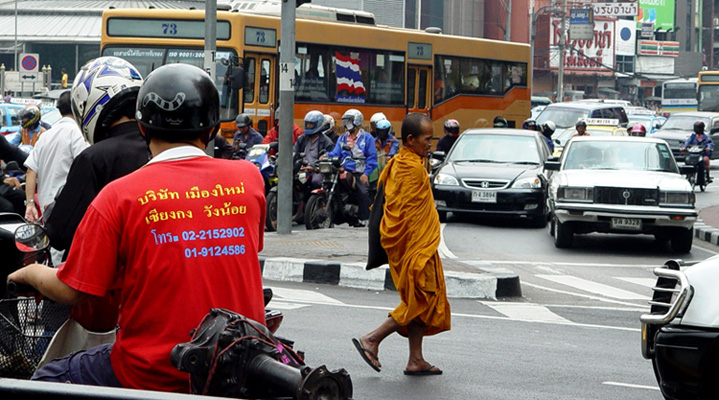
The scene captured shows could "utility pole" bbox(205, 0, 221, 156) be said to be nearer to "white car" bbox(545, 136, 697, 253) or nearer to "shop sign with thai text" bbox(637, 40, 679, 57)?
"white car" bbox(545, 136, 697, 253)

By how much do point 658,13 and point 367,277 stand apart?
323 feet

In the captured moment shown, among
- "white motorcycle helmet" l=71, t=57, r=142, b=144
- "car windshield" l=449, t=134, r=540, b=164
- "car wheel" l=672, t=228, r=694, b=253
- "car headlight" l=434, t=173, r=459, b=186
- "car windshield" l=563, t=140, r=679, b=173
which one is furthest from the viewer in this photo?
"car windshield" l=449, t=134, r=540, b=164

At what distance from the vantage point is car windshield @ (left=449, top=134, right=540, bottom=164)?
714 inches

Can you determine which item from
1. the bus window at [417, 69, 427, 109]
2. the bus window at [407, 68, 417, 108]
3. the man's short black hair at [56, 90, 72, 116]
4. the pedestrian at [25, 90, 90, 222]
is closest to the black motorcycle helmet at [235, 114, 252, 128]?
the bus window at [407, 68, 417, 108]

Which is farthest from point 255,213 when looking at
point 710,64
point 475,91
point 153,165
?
point 710,64

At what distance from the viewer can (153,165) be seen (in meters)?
3.04

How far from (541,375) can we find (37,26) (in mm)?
59561

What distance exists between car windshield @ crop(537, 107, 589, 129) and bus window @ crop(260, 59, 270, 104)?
559 inches

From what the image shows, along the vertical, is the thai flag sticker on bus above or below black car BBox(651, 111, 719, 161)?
above

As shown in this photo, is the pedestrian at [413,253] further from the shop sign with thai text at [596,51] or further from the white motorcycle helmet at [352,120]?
the shop sign with thai text at [596,51]

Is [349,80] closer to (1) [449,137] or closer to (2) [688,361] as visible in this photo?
(1) [449,137]

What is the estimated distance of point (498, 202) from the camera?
55.7 ft

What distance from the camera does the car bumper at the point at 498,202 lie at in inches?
669

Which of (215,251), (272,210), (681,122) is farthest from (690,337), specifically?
(681,122)
